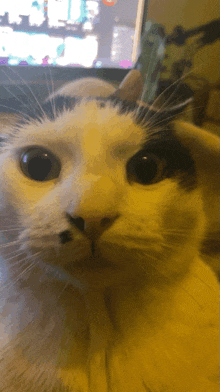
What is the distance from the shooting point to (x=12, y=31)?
35 cm

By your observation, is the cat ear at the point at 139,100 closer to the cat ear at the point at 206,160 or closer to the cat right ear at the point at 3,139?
the cat ear at the point at 206,160

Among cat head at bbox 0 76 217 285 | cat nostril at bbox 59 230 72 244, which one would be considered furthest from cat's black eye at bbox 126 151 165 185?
cat nostril at bbox 59 230 72 244

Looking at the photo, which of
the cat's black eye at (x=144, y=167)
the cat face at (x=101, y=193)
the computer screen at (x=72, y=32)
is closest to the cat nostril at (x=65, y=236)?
the cat face at (x=101, y=193)

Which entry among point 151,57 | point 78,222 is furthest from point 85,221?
point 151,57

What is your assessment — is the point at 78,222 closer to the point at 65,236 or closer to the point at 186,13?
the point at 65,236

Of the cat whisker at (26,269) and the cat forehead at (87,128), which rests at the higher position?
→ the cat forehead at (87,128)

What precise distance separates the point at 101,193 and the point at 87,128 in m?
0.09

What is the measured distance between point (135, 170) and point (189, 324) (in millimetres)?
217

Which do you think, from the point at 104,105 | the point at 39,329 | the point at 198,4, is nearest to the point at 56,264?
the point at 39,329

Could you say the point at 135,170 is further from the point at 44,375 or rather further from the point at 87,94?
the point at 44,375

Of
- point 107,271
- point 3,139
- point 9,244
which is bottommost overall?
point 107,271

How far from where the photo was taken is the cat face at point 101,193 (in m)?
0.29

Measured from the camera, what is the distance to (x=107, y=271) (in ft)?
1.01

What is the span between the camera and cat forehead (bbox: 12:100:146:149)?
1.11 feet
